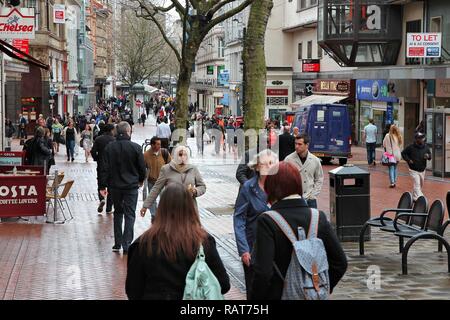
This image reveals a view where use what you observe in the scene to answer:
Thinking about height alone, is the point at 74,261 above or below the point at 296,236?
below

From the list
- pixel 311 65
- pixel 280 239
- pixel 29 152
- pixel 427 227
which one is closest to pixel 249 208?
pixel 280 239

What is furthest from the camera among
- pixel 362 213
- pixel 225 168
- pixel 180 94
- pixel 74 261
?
pixel 225 168

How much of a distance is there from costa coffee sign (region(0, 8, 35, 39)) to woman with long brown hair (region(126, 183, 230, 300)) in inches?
740

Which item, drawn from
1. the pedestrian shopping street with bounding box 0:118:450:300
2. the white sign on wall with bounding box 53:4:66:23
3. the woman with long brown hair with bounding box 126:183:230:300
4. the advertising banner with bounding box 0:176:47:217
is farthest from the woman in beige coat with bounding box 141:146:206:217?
the white sign on wall with bounding box 53:4:66:23

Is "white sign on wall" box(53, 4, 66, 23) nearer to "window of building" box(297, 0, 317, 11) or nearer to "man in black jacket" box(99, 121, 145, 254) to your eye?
"window of building" box(297, 0, 317, 11)

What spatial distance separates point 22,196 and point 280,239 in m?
10.6

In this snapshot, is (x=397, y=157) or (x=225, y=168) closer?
(x=397, y=157)

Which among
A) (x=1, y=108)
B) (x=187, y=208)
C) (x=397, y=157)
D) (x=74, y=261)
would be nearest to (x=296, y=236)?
(x=187, y=208)

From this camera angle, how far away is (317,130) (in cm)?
3241

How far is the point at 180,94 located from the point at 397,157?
6.60 m

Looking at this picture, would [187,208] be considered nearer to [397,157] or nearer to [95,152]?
[95,152]

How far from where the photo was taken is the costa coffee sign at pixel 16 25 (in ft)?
75.0

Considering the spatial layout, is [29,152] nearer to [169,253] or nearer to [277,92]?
[169,253]

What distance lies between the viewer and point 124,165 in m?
11.7
